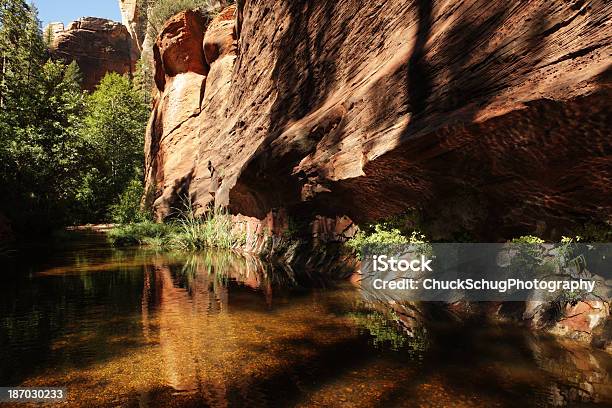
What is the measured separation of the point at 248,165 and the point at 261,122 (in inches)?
59.5

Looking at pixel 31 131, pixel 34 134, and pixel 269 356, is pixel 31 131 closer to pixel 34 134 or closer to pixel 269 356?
pixel 34 134

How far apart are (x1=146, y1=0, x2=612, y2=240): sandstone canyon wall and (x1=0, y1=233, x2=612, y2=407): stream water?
5.20 feet

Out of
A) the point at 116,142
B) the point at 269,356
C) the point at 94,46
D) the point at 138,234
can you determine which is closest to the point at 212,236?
the point at 138,234

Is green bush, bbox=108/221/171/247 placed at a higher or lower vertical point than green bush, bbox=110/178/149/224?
lower

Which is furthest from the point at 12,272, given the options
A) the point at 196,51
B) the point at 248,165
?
the point at 196,51

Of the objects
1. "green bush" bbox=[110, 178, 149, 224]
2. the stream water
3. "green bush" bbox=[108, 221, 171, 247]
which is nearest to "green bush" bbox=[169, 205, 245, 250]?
"green bush" bbox=[108, 221, 171, 247]

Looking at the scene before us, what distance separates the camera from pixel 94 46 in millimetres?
48125

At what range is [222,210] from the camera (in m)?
14.9

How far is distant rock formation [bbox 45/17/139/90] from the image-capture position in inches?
1855

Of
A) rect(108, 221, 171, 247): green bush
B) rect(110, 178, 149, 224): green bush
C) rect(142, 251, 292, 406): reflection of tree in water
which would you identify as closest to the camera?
rect(142, 251, 292, 406): reflection of tree in water

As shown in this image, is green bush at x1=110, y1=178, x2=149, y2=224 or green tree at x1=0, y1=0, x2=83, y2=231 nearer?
green tree at x1=0, y1=0, x2=83, y2=231

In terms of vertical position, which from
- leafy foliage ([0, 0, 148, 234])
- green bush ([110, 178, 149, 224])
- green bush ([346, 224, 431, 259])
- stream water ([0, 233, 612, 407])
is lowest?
stream water ([0, 233, 612, 407])

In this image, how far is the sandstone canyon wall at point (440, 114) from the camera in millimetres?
3904

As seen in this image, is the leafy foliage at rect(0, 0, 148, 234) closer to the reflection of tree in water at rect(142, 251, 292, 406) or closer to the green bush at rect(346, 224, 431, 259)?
the reflection of tree in water at rect(142, 251, 292, 406)
